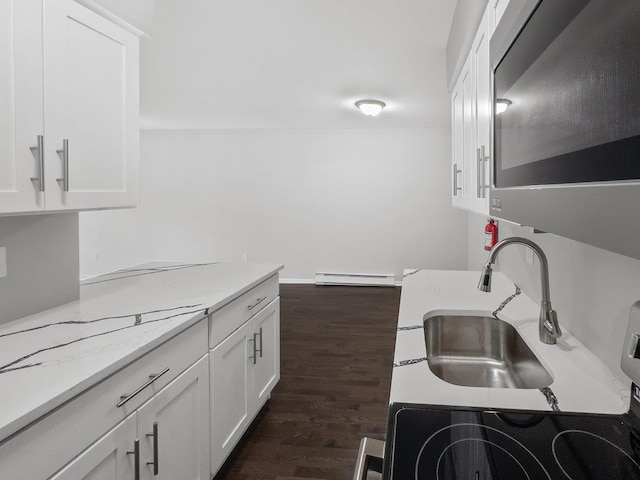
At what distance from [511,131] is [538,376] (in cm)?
79

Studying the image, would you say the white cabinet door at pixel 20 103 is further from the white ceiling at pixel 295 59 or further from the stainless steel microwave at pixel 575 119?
the white ceiling at pixel 295 59

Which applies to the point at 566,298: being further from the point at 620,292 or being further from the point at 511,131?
the point at 511,131

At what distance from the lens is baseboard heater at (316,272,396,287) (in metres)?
6.53

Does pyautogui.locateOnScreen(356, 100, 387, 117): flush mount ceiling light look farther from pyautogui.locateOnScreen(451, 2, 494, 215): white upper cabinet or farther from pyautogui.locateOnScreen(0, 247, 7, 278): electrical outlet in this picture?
pyautogui.locateOnScreen(0, 247, 7, 278): electrical outlet

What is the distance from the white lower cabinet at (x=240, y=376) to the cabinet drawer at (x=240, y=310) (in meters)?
0.03

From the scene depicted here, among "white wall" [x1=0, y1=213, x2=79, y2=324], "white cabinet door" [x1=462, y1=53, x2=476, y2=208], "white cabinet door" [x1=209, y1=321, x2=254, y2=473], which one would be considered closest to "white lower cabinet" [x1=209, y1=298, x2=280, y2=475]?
"white cabinet door" [x1=209, y1=321, x2=254, y2=473]

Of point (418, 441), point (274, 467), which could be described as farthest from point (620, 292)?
point (274, 467)

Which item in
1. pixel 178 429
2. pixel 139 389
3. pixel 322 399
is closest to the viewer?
pixel 139 389

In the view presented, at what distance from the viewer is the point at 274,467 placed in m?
2.17

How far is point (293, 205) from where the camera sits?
6.80 meters

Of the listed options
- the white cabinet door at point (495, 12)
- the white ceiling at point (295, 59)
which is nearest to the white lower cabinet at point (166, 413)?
the white cabinet door at point (495, 12)

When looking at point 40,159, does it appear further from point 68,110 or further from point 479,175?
point 479,175

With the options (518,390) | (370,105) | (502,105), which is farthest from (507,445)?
(370,105)

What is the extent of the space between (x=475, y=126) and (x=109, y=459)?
164 centimetres
